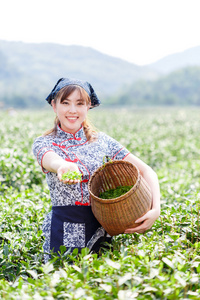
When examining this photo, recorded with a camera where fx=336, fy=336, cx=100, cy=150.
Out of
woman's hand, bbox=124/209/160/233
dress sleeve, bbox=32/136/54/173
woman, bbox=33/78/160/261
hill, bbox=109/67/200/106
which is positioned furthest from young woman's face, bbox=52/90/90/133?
hill, bbox=109/67/200/106

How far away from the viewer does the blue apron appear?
2090 mm

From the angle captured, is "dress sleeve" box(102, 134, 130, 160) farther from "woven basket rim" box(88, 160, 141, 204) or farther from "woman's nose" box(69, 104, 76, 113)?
"woman's nose" box(69, 104, 76, 113)

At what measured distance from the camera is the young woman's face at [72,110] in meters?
2.21

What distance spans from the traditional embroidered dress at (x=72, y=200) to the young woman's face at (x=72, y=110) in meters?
0.08

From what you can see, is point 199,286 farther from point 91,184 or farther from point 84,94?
point 84,94

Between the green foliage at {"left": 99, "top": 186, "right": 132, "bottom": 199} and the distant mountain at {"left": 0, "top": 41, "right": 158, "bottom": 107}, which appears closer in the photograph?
the green foliage at {"left": 99, "top": 186, "right": 132, "bottom": 199}

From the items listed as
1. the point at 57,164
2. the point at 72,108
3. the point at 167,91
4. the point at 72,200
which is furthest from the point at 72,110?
the point at 167,91

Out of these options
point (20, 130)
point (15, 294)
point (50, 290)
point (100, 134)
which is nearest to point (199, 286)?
point (50, 290)

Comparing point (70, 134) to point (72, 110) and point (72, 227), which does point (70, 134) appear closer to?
point (72, 110)

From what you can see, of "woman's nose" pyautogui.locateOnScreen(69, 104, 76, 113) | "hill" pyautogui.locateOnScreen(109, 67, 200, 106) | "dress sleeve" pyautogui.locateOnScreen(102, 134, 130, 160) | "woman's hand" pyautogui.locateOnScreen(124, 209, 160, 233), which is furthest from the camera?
"hill" pyautogui.locateOnScreen(109, 67, 200, 106)

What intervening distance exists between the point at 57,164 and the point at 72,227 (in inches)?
17.0

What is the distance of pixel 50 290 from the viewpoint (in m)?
1.37

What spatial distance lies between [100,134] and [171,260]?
1069mm

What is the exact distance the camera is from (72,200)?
2.13 m
